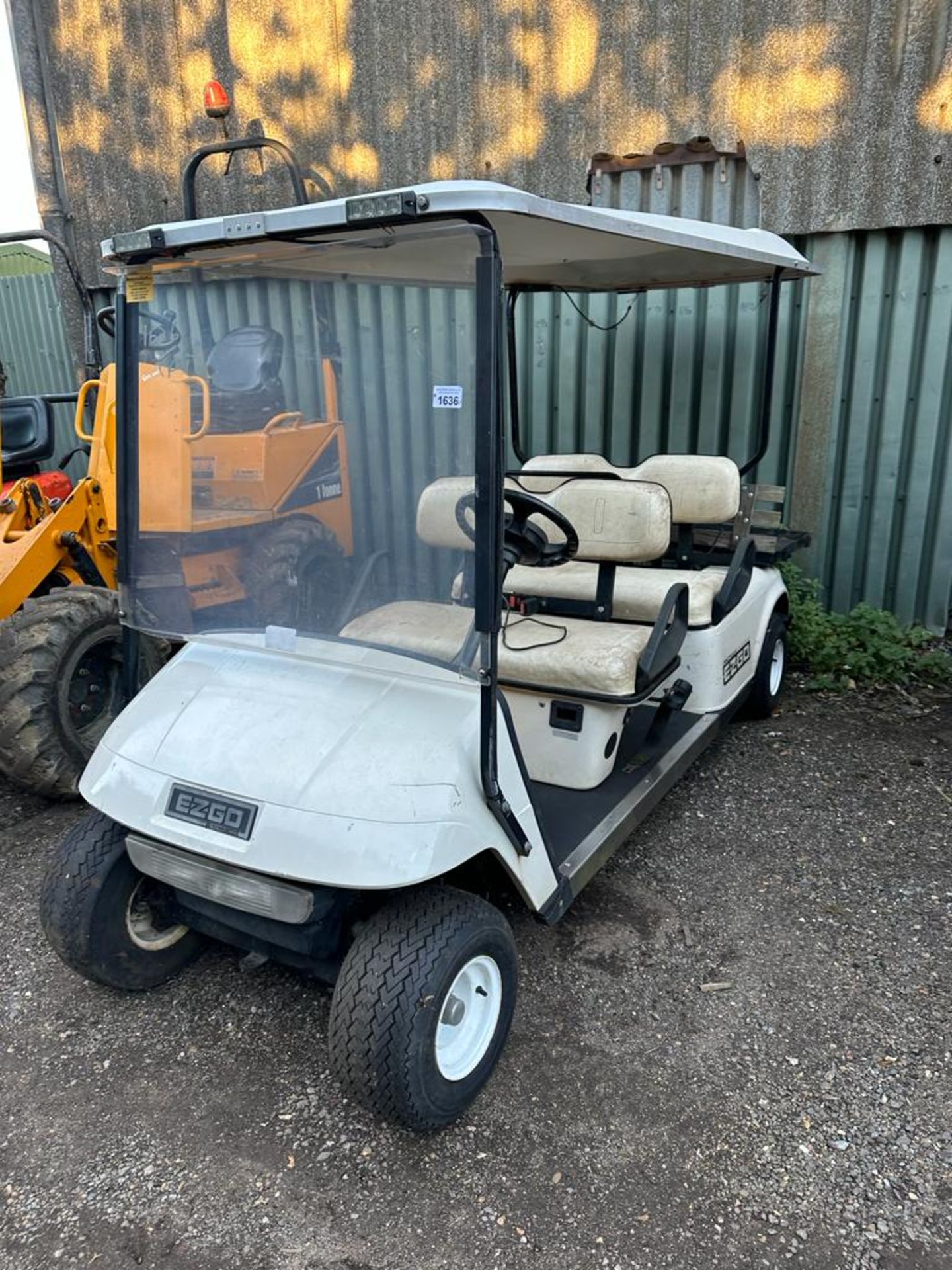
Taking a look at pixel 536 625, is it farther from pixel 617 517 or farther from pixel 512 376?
pixel 512 376

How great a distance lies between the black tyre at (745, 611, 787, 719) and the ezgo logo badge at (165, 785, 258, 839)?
2.77m

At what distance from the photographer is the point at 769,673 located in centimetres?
427

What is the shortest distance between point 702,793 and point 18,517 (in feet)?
10.5

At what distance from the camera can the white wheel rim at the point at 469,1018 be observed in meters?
2.11

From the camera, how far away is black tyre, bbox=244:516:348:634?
225 cm

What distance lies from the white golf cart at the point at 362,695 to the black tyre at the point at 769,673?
1691 millimetres

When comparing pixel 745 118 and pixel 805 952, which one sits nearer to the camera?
pixel 805 952

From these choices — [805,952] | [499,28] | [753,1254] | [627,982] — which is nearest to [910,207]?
[499,28]

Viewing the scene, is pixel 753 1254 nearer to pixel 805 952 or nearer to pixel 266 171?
pixel 805 952

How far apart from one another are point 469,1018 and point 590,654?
3.94 ft

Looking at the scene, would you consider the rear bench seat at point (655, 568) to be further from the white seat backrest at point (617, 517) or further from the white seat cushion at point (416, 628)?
the white seat cushion at point (416, 628)

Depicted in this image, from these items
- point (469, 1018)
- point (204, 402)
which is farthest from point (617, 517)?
point (469, 1018)

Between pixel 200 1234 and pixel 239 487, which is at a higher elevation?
pixel 239 487

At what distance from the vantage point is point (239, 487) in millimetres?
2307
